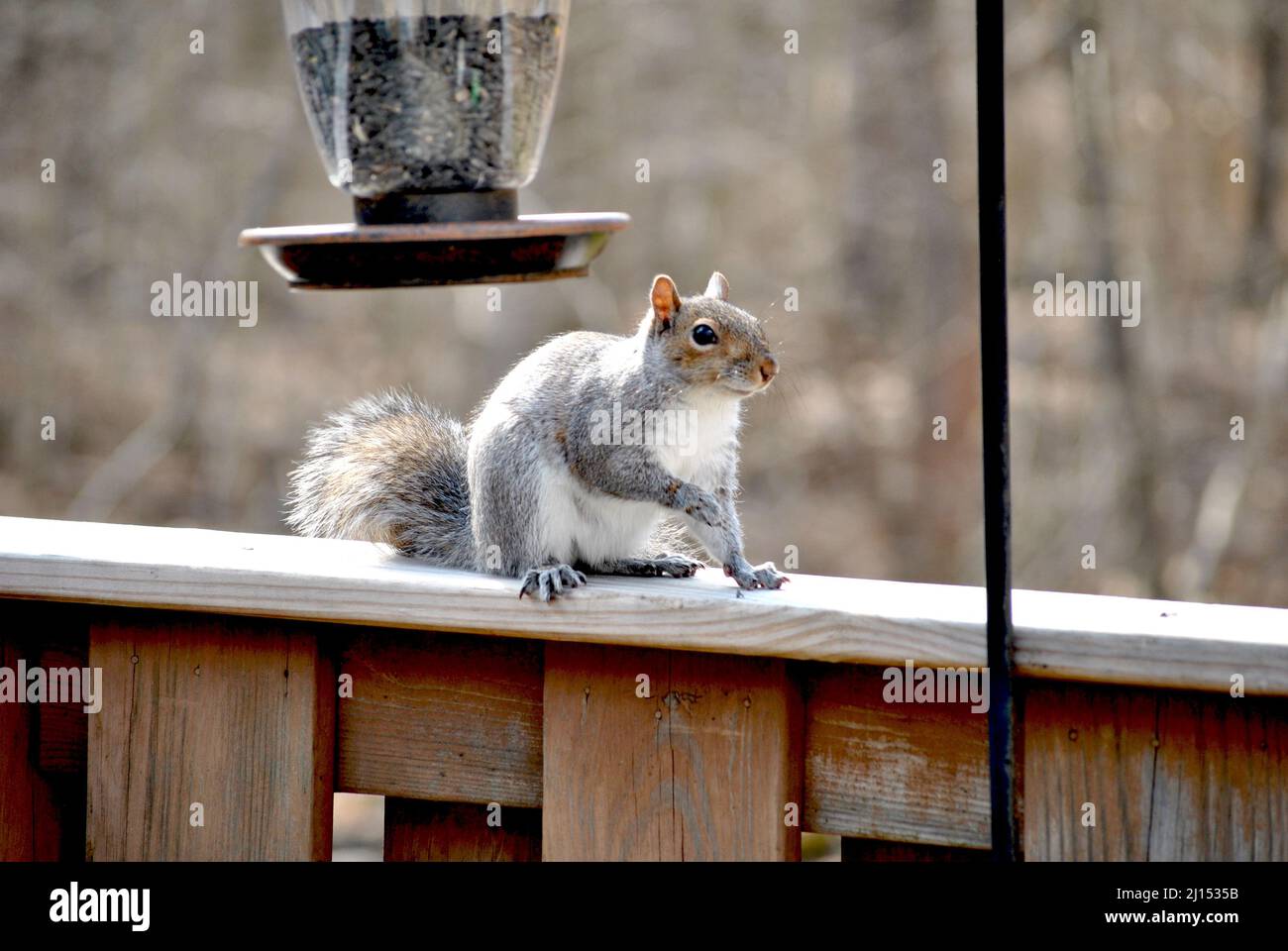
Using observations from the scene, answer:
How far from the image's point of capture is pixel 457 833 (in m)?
1.58

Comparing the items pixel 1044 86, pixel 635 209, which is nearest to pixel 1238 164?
pixel 1044 86

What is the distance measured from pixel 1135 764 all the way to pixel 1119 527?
568 cm

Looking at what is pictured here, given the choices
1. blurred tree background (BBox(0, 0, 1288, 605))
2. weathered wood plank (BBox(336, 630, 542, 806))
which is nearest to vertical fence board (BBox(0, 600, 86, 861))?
weathered wood plank (BBox(336, 630, 542, 806))

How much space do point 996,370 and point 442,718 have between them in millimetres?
703

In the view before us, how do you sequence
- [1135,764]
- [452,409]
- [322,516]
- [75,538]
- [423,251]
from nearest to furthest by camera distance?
1. [1135,764]
2. [423,251]
3. [75,538]
4. [322,516]
5. [452,409]

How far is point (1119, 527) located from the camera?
6.70 m

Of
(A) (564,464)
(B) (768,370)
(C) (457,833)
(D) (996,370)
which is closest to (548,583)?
(C) (457,833)

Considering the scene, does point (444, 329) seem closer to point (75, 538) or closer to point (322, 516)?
point (322, 516)

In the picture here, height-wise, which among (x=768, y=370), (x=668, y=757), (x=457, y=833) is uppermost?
(x=768, y=370)

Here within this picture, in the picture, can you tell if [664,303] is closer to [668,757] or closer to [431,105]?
[431,105]

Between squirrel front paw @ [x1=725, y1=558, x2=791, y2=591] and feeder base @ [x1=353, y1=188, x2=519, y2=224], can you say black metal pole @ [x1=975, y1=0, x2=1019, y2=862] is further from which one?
feeder base @ [x1=353, y1=188, x2=519, y2=224]

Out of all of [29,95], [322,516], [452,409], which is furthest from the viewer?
[452,409]

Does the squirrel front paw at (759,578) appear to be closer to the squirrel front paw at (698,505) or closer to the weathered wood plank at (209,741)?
the squirrel front paw at (698,505)

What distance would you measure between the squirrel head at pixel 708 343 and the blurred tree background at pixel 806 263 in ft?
13.0
